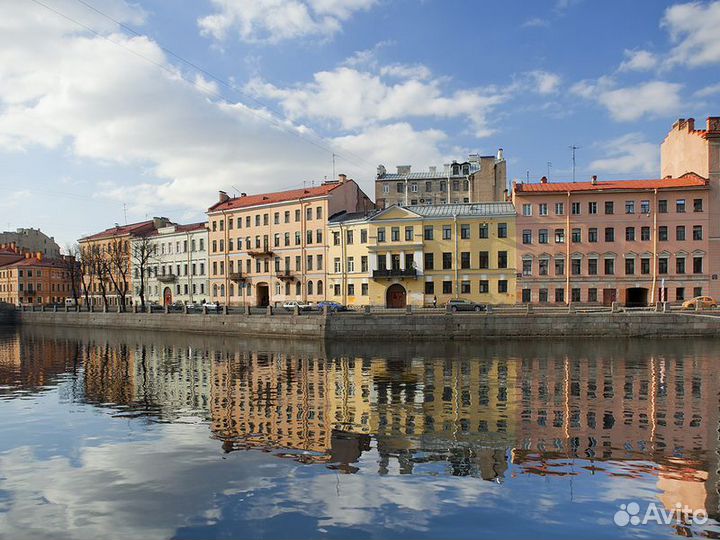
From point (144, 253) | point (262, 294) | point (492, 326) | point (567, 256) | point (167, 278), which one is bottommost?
point (492, 326)

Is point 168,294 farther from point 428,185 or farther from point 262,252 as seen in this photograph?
point 428,185

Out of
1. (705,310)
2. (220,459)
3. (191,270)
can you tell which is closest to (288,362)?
(220,459)

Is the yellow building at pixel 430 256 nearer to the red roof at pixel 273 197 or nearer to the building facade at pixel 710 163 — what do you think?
the red roof at pixel 273 197

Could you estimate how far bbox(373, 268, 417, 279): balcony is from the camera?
2212 inches

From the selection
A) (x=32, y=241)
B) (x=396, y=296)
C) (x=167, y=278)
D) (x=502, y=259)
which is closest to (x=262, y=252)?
(x=396, y=296)

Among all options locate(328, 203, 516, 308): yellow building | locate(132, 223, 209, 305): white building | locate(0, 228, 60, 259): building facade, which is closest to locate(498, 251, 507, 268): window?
locate(328, 203, 516, 308): yellow building

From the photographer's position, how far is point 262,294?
68500mm

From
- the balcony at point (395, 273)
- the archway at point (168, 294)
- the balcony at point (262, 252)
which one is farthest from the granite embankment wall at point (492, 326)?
the archway at point (168, 294)

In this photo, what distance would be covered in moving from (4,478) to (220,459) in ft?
15.9

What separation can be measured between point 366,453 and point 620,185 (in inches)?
2008

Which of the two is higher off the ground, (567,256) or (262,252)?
(262,252)

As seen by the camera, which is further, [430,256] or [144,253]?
[144,253]

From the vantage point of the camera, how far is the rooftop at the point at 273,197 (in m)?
64.8

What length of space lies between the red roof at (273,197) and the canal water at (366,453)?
4002 centimetres
